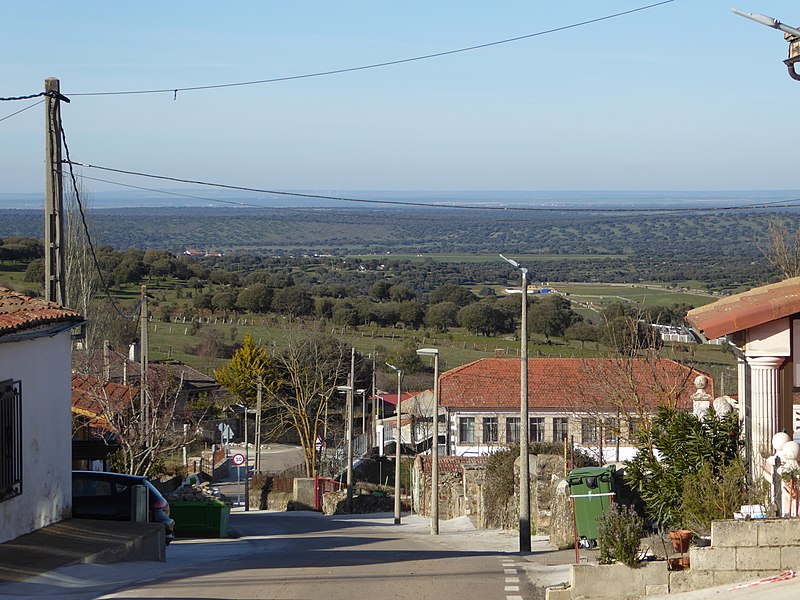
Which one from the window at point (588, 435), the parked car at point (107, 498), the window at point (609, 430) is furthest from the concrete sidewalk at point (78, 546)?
the window at point (588, 435)

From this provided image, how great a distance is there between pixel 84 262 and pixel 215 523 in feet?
85.5

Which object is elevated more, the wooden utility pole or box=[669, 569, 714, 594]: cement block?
the wooden utility pole

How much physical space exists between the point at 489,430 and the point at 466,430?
1.08 m

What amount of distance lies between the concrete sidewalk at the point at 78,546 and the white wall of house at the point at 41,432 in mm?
256

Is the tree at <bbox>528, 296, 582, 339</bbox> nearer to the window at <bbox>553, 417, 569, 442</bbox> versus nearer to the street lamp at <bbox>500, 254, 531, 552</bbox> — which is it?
the window at <bbox>553, 417, 569, 442</bbox>

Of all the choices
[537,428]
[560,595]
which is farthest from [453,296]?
[560,595]

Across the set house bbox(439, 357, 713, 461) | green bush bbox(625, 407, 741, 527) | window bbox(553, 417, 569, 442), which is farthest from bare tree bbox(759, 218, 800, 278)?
green bush bbox(625, 407, 741, 527)

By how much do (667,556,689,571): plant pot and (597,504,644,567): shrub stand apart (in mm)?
350

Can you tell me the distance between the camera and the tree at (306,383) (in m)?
54.4

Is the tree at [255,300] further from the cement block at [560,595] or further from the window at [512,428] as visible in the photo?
the cement block at [560,595]

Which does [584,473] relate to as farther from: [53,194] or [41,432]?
[53,194]

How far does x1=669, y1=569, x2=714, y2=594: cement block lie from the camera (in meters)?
11.0

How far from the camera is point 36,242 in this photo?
106688 millimetres

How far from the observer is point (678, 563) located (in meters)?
11.5
